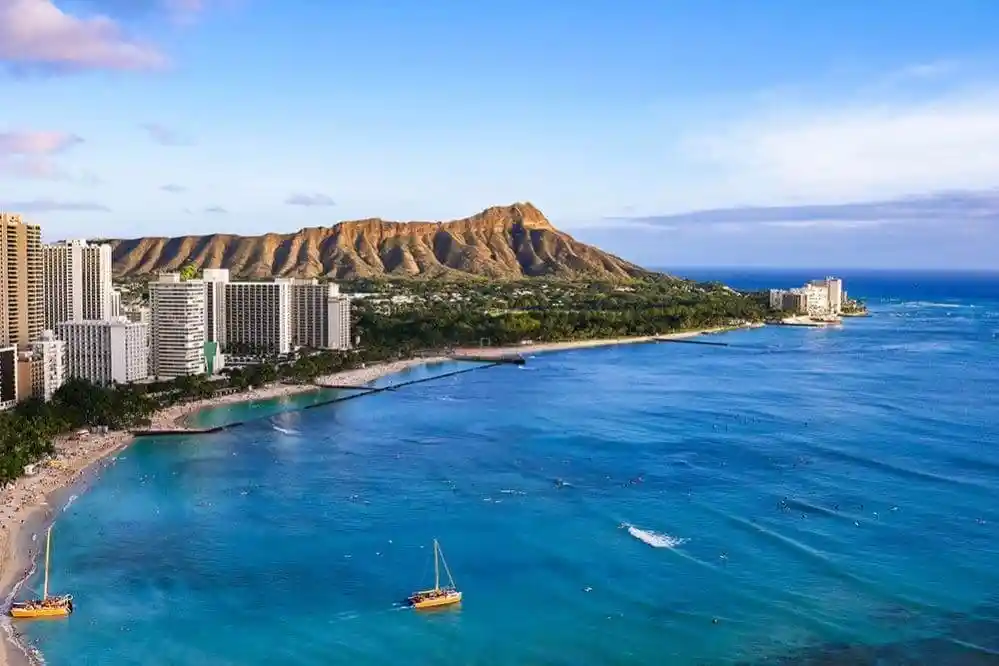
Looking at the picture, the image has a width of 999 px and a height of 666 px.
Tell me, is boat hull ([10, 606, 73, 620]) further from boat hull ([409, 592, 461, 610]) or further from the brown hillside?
the brown hillside

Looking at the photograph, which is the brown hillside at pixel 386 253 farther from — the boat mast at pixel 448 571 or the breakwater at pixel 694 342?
the boat mast at pixel 448 571

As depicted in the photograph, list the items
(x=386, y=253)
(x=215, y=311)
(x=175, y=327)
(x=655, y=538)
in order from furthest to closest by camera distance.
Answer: (x=386, y=253), (x=215, y=311), (x=175, y=327), (x=655, y=538)

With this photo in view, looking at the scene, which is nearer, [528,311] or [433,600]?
[433,600]

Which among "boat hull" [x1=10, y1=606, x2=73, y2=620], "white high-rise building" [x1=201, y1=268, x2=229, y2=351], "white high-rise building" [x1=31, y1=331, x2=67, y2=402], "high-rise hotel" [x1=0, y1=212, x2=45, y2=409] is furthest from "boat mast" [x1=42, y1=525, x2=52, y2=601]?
"white high-rise building" [x1=201, y1=268, x2=229, y2=351]

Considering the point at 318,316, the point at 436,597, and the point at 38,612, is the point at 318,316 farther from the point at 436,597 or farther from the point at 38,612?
the point at 436,597

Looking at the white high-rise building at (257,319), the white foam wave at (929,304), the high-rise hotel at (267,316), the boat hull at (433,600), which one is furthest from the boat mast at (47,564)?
the white foam wave at (929,304)

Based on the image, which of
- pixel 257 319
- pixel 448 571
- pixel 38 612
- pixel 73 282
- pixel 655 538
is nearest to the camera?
pixel 38 612

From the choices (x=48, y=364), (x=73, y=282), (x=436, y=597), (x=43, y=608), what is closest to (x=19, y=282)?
(x=48, y=364)

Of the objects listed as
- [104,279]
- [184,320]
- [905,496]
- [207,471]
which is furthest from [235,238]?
[905,496]
